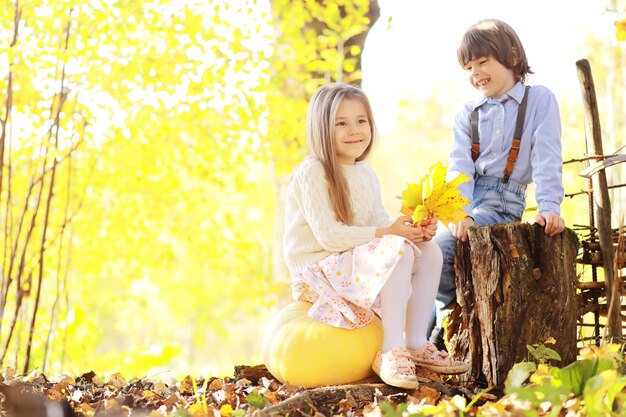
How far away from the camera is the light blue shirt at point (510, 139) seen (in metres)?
3.03

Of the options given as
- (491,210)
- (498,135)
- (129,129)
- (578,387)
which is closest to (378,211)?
(491,210)

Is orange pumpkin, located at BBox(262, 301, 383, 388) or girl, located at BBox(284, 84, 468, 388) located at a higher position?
girl, located at BBox(284, 84, 468, 388)

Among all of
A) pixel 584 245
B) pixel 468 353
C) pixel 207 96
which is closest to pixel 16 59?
pixel 207 96

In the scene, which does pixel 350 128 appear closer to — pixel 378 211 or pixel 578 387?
pixel 378 211

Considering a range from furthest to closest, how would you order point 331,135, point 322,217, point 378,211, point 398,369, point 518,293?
point 378,211 → point 331,135 → point 322,217 → point 518,293 → point 398,369

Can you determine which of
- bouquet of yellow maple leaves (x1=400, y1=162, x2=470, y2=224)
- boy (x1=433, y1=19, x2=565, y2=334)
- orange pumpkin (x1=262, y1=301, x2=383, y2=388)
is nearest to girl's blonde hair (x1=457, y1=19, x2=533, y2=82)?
boy (x1=433, y1=19, x2=565, y2=334)

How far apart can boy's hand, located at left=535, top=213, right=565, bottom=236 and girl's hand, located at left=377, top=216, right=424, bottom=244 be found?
459mm

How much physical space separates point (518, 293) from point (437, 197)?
1.56 ft

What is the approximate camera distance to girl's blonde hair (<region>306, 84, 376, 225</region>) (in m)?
2.94

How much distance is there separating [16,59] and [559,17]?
1040 cm

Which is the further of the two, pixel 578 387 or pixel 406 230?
pixel 406 230

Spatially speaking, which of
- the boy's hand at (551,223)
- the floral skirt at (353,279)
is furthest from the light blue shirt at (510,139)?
the floral skirt at (353,279)

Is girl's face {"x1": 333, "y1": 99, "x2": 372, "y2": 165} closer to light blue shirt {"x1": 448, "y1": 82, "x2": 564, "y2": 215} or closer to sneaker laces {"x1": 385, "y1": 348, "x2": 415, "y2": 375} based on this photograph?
light blue shirt {"x1": 448, "y1": 82, "x2": 564, "y2": 215}

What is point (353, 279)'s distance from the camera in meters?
2.80
